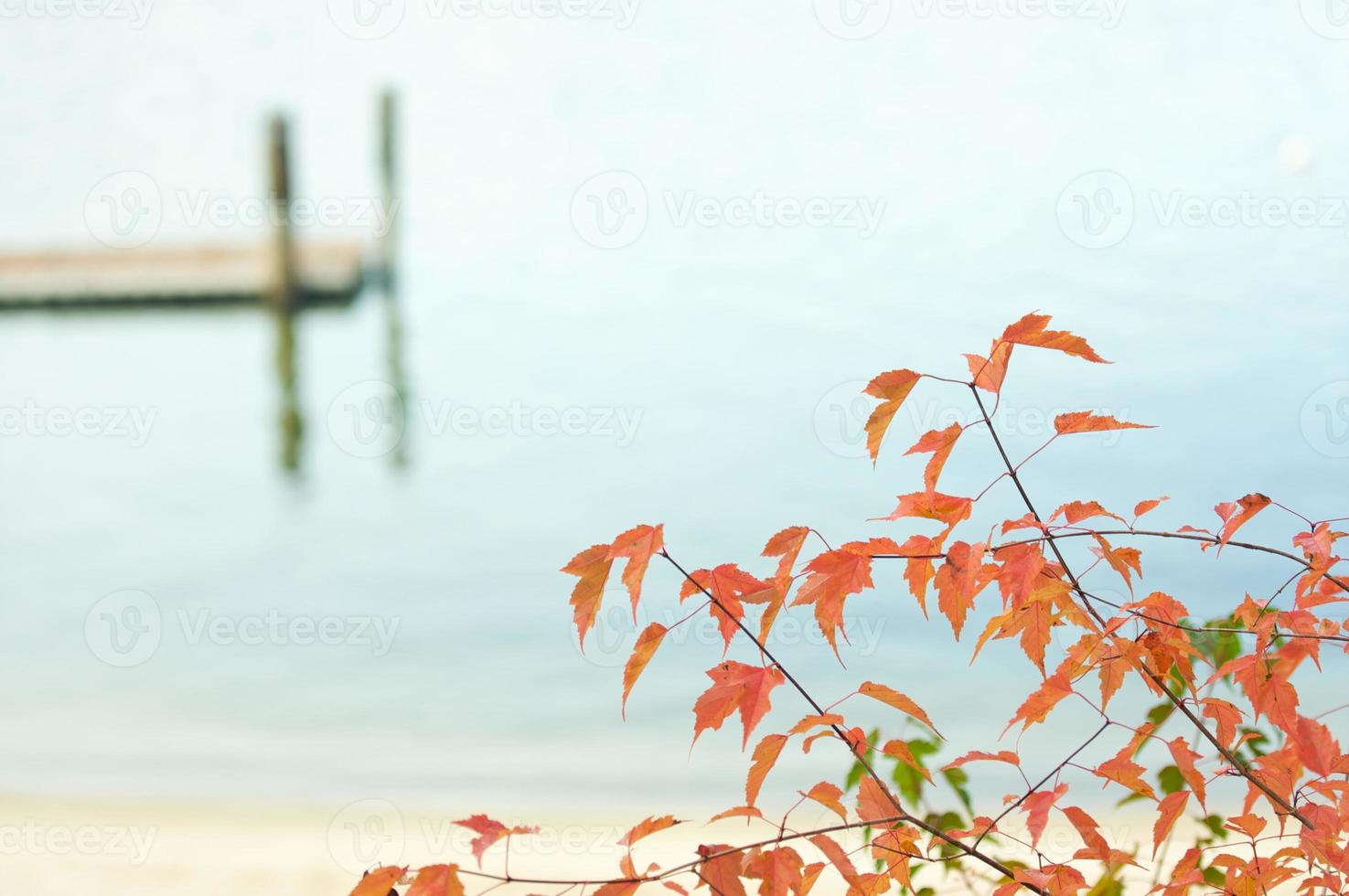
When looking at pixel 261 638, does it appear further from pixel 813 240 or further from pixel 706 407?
pixel 813 240

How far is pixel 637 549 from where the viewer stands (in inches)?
23.8

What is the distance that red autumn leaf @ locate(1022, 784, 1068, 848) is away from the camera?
2.18 ft

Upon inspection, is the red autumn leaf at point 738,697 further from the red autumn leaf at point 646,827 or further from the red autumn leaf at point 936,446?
the red autumn leaf at point 936,446

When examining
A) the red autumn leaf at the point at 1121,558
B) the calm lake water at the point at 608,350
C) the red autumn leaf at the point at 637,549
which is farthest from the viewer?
the calm lake water at the point at 608,350

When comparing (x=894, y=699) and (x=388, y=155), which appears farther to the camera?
(x=388, y=155)

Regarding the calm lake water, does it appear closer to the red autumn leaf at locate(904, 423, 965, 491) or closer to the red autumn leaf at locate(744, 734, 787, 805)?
the red autumn leaf at locate(904, 423, 965, 491)

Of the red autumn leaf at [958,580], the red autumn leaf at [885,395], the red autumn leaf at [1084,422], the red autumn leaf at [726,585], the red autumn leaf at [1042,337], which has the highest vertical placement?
the red autumn leaf at [1042,337]

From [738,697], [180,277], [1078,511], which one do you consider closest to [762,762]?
[738,697]

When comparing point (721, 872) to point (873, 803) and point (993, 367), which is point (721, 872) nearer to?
point (873, 803)

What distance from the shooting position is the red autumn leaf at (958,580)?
24.4 inches

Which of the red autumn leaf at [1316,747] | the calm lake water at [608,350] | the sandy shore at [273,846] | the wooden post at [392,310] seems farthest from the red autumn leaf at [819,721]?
the wooden post at [392,310]

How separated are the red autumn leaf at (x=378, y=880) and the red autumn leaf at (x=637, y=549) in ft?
0.58

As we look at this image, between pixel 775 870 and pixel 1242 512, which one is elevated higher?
pixel 1242 512

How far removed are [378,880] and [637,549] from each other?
0.21 meters
